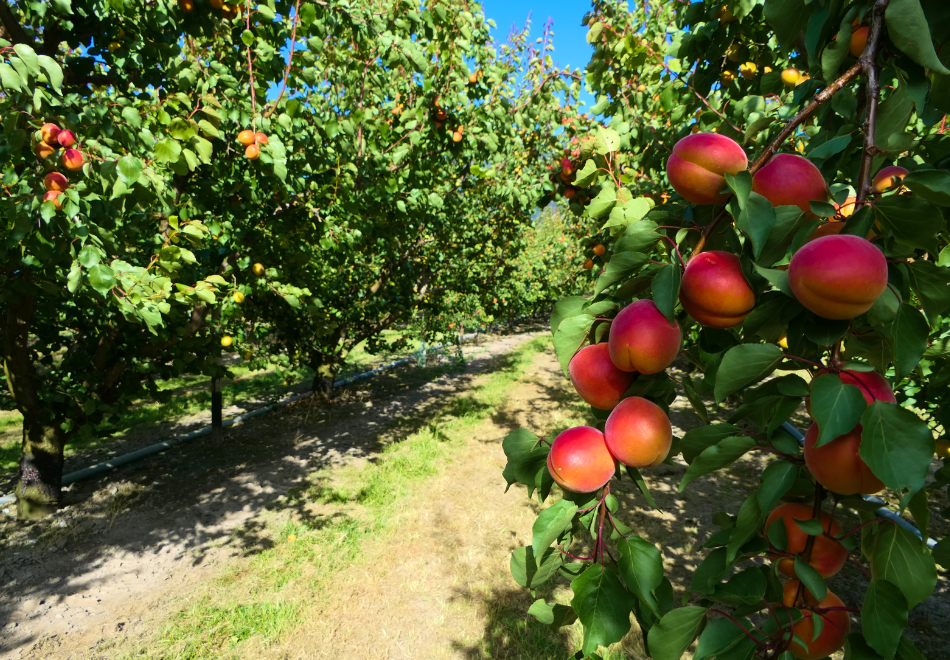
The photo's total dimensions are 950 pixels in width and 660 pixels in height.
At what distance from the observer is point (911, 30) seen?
652mm

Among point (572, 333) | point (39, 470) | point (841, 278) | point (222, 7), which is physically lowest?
point (39, 470)

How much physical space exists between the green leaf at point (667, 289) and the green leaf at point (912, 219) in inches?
11.0

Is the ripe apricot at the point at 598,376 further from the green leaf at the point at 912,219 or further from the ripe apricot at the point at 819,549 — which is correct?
the green leaf at the point at 912,219

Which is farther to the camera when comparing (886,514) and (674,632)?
(886,514)

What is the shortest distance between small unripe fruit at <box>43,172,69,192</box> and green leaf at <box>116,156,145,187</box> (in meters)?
0.48

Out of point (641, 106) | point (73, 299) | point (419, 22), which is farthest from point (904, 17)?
point (73, 299)

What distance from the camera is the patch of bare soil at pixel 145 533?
296cm

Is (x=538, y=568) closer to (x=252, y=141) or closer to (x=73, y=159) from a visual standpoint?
(x=73, y=159)

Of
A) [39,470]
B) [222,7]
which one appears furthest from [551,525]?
[39,470]

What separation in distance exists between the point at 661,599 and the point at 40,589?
173 inches

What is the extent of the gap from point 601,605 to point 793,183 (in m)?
0.79

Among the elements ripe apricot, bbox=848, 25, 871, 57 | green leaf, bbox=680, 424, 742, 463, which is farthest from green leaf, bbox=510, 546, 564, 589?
ripe apricot, bbox=848, 25, 871, 57

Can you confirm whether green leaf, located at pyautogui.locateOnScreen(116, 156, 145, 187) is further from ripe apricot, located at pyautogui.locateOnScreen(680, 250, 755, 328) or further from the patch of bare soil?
the patch of bare soil

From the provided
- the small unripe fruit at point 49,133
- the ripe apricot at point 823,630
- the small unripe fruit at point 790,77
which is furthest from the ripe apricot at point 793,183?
the small unripe fruit at point 49,133
